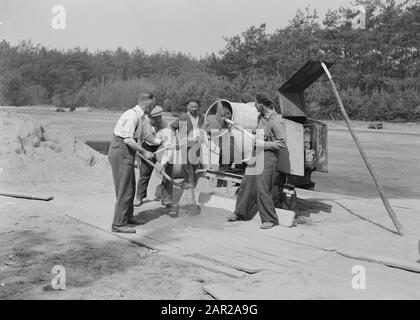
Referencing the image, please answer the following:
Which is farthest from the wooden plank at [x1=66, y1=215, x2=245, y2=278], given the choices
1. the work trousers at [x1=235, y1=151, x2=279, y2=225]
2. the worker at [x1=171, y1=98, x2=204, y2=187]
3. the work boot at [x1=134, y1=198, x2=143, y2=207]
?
the worker at [x1=171, y1=98, x2=204, y2=187]

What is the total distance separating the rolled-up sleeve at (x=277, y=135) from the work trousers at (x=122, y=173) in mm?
1818

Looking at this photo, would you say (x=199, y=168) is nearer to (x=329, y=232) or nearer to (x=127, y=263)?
(x=329, y=232)

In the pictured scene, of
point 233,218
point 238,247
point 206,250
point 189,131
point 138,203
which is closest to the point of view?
point 206,250

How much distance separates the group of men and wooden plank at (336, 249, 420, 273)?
1.60m

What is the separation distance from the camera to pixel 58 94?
78.8 meters

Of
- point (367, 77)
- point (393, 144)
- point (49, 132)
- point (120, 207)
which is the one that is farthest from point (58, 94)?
point (120, 207)

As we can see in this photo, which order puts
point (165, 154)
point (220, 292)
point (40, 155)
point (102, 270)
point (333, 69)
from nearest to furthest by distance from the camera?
point (220, 292) < point (102, 270) < point (165, 154) < point (40, 155) < point (333, 69)

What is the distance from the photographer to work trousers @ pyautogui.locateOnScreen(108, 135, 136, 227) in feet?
21.8

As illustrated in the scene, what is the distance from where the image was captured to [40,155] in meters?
10.6

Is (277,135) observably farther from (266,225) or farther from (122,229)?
(122,229)

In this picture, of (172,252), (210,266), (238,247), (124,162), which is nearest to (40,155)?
(124,162)

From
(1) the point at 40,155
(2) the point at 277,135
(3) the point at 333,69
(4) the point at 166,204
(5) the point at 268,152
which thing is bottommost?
(4) the point at 166,204

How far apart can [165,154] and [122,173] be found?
5.08 feet

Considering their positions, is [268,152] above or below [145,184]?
above
